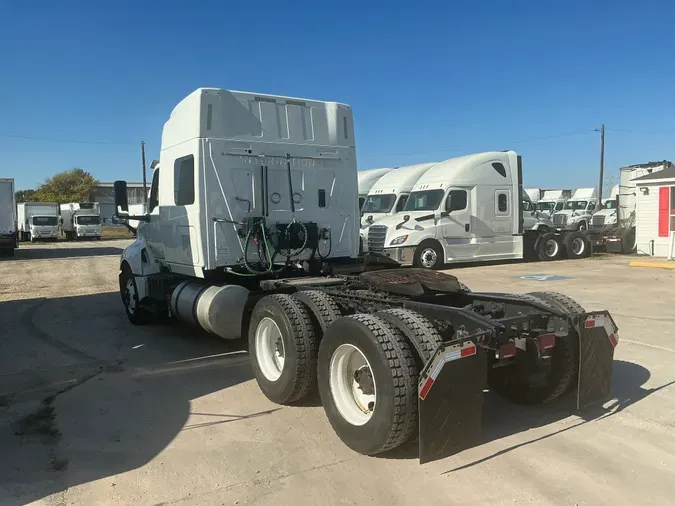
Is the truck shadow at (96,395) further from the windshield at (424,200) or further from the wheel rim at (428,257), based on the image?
the windshield at (424,200)

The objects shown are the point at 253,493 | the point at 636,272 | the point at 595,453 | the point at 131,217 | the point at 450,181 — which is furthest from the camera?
the point at 450,181

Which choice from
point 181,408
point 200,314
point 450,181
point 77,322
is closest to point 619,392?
point 181,408

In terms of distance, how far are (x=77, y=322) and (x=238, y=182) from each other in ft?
15.1

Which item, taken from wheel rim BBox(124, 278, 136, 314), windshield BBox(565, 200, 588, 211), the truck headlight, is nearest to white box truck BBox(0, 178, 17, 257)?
the truck headlight

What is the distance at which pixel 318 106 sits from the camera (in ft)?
24.8

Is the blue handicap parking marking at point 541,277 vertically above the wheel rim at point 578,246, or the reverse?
the wheel rim at point 578,246

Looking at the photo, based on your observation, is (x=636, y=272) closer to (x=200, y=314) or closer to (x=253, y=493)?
(x=200, y=314)

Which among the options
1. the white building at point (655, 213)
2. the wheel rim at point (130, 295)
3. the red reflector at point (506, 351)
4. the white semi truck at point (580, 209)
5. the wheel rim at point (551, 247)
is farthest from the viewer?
the white semi truck at point (580, 209)

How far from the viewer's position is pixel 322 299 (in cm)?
518

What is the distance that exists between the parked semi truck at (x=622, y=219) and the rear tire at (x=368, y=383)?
1950 cm

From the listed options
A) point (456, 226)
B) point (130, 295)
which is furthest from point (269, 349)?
point (456, 226)

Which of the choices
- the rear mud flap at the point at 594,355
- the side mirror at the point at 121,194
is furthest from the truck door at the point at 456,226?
the rear mud flap at the point at 594,355

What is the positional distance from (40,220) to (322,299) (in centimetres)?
4285

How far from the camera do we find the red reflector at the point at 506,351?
4023mm
